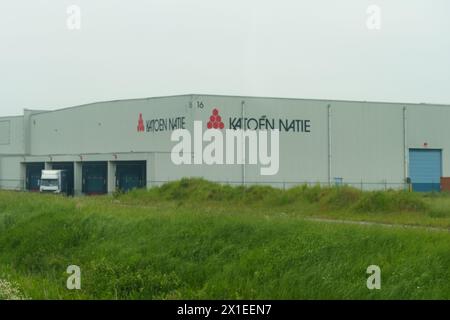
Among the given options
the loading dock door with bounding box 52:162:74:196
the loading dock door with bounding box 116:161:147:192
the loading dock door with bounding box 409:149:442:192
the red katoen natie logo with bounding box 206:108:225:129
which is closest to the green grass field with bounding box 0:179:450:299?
the red katoen natie logo with bounding box 206:108:225:129

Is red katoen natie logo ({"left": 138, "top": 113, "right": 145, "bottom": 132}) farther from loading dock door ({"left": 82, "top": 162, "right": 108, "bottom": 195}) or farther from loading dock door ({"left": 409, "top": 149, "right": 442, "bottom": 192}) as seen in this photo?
loading dock door ({"left": 409, "top": 149, "right": 442, "bottom": 192})

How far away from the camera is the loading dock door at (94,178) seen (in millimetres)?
53031

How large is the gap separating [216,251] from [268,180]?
1299 inches

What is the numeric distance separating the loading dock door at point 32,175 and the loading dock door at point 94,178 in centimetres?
921

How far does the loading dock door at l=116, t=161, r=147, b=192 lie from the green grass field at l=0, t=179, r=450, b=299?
1133 inches

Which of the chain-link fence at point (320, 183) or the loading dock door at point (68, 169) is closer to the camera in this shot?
the chain-link fence at point (320, 183)

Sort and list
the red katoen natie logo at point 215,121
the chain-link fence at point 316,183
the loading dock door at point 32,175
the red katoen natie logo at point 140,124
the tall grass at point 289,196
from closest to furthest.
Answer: the tall grass at point 289,196 < the red katoen natie logo at point 215,121 < the chain-link fence at point 316,183 < the red katoen natie logo at point 140,124 < the loading dock door at point 32,175

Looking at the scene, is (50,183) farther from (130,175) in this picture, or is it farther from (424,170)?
(424,170)

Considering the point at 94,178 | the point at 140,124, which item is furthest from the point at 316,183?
the point at 94,178

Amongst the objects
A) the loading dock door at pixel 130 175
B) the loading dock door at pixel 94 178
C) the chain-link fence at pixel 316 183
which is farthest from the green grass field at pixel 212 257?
the loading dock door at pixel 94 178

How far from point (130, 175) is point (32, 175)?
17.7m

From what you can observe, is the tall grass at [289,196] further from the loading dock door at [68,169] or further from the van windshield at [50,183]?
the loading dock door at [68,169]

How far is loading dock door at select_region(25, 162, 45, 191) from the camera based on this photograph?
6200cm
